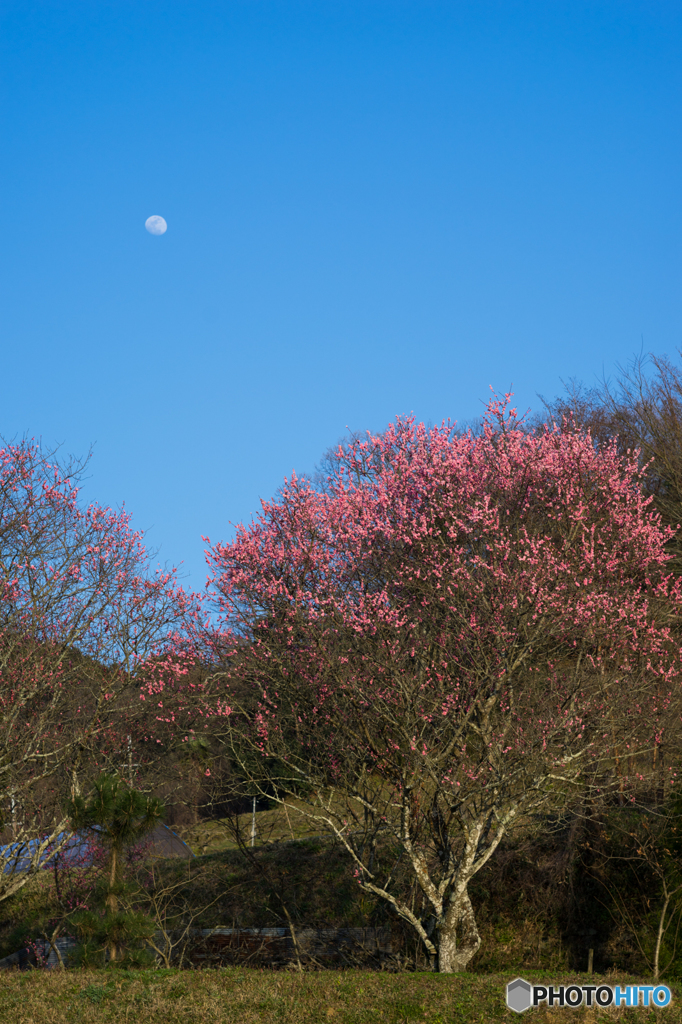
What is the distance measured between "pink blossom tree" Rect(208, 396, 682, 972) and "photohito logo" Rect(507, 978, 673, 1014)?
10.9 ft

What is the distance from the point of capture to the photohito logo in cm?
951

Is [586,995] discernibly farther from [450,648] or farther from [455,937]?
→ [450,648]

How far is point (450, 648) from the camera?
1468cm

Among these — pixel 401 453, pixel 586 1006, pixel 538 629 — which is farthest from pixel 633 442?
pixel 586 1006

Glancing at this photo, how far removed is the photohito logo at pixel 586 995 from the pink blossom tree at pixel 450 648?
3333 millimetres

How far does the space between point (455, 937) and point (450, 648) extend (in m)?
4.52

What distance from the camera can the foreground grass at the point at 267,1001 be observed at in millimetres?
9117

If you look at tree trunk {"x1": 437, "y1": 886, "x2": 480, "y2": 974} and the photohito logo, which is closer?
the photohito logo

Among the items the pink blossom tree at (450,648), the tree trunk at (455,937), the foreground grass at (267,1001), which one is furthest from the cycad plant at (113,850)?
the tree trunk at (455,937)

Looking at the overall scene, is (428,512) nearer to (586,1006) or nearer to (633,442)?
(586,1006)

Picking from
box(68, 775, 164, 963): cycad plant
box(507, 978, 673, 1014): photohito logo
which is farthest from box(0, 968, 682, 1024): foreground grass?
box(68, 775, 164, 963): cycad plant

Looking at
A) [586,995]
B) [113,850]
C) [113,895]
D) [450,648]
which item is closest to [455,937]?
[586,995]

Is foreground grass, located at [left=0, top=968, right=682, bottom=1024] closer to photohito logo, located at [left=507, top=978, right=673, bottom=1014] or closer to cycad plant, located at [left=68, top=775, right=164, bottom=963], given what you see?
photohito logo, located at [left=507, top=978, right=673, bottom=1014]

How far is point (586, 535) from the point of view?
16.2 meters
